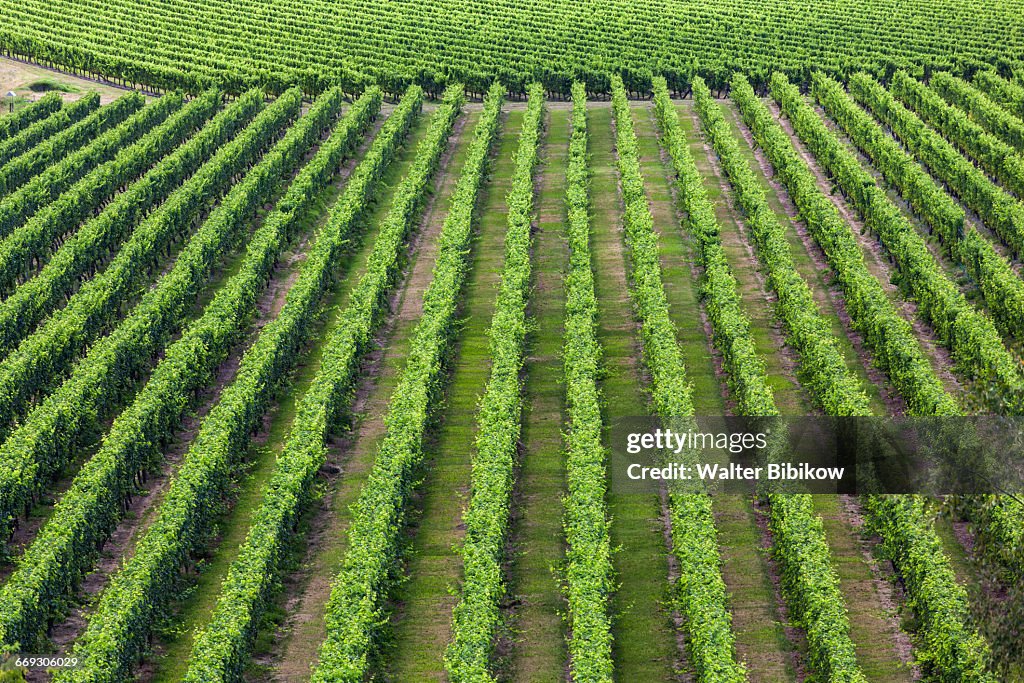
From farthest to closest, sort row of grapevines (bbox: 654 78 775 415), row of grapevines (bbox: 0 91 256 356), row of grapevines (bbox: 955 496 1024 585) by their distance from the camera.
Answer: row of grapevines (bbox: 0 91 256 356)
row of grapevines (bbox: 654 78 775 415)
row of grapevines (bbox: 955 496 1024 585)

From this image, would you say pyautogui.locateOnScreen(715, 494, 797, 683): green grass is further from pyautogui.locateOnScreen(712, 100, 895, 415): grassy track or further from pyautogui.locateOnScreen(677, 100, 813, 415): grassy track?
pyautogui.locateOnScreen(712, 100, 895, 415): grassy track

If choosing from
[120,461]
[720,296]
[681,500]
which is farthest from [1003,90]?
[120,461]

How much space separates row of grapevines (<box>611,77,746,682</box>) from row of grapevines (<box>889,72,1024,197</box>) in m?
20.6

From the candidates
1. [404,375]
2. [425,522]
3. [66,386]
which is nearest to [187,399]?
[66,386]

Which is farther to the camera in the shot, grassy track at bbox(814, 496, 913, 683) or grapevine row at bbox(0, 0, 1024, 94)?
grapevine row at bbox(0, 0, 1024, 94)

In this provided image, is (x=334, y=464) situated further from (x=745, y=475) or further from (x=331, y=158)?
(x=331, y=158)

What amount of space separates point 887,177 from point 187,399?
1689 inches

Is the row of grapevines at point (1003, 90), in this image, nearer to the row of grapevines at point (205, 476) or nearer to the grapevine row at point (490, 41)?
the grapevine row at point (490, 41)

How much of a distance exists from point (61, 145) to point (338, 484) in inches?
1700

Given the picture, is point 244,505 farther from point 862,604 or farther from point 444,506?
→ point 862,604

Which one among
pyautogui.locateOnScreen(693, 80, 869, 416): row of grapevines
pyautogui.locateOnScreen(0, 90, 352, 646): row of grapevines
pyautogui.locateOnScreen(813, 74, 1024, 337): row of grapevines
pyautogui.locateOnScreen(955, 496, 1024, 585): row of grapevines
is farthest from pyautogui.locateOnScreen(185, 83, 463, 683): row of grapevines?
pyautogui.locateOnScreen(813, 74, 1024, 337): row of grapevines

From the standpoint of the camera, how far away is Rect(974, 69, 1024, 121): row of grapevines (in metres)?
85.6

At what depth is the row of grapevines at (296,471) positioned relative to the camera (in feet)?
114

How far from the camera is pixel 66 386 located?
156 ft
